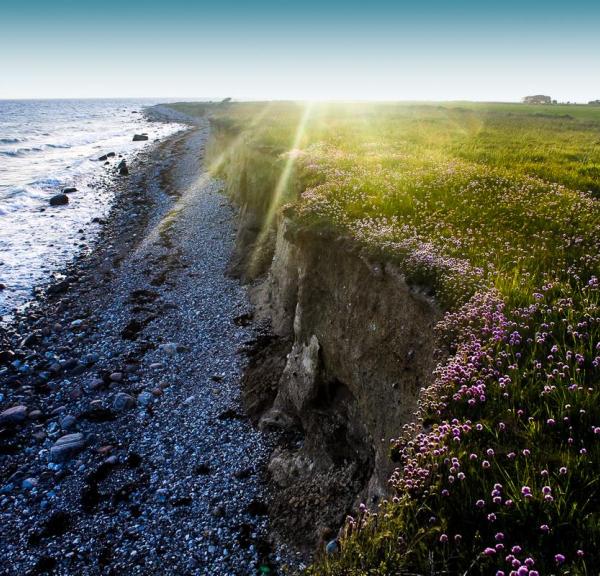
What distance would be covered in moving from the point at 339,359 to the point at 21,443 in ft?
36.4

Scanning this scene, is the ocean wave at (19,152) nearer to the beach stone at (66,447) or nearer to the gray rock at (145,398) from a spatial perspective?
the gray rock at (145,398)

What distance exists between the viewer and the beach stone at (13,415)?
14039 millimetres

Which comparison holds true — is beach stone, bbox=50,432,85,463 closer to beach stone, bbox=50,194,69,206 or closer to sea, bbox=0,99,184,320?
sea, bbox=0,99,184,320

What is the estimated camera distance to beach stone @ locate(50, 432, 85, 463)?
41.3ft

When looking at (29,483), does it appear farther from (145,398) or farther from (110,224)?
(110,224)

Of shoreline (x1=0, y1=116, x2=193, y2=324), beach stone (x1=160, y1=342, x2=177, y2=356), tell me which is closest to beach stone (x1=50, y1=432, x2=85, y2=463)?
beach stone (x1=160, y1=342, x2=177, y2=356)

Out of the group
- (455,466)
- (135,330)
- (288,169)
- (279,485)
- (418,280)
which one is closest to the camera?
(455,466)

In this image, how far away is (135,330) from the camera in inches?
→ 757

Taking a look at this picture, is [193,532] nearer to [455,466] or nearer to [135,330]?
[455,466]

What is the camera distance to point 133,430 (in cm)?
1344

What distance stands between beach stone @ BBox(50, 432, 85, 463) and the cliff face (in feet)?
18.5

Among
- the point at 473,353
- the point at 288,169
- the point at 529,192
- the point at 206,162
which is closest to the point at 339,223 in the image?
the point at 529,192

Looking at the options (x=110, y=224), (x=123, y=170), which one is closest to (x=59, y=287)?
(x=110, y=224)

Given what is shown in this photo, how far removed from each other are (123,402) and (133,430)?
1486 millimetres
